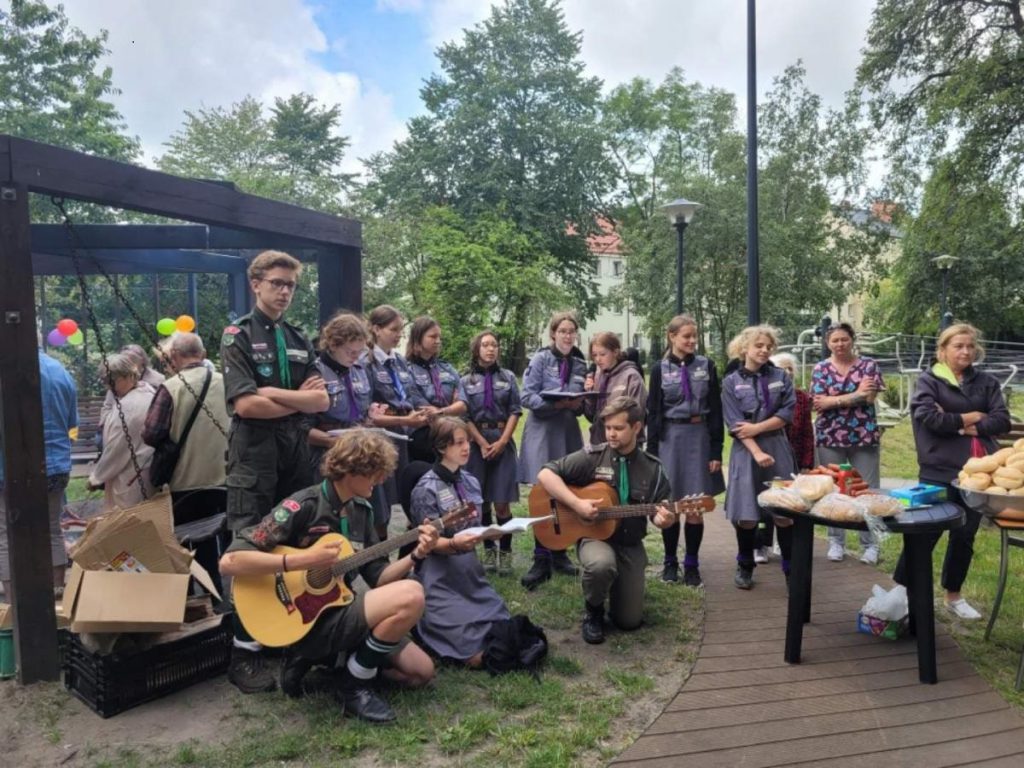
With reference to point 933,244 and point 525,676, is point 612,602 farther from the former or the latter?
point 933,244

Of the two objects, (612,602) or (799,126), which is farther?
(799,126)

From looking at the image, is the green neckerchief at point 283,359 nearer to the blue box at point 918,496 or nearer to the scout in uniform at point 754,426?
the scout in uniform at point 754,426

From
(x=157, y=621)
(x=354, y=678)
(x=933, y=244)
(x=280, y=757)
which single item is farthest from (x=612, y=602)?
(x=933, y=244)

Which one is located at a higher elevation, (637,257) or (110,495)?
(637,257)

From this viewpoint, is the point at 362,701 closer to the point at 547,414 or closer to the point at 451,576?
the point at 451,576

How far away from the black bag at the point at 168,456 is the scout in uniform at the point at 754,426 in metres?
3.07

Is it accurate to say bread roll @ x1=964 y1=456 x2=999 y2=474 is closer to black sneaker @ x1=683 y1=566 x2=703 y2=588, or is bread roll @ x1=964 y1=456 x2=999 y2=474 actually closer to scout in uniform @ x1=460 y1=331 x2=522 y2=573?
black sneaker @ x1=683 y1=566 x2=703 y2=588

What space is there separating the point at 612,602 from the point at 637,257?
2015cm

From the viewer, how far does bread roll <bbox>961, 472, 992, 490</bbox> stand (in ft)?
10.8

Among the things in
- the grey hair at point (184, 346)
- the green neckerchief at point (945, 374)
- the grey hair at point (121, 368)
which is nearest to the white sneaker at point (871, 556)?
the green neckerchief at point (945, 374)

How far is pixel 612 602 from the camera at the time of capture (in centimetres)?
396

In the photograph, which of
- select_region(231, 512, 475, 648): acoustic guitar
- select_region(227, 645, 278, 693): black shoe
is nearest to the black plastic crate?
select_region(227, 645, 278, 693): black shoe

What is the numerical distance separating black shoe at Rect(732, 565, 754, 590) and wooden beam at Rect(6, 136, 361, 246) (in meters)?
3.52

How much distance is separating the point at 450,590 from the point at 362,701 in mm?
755
